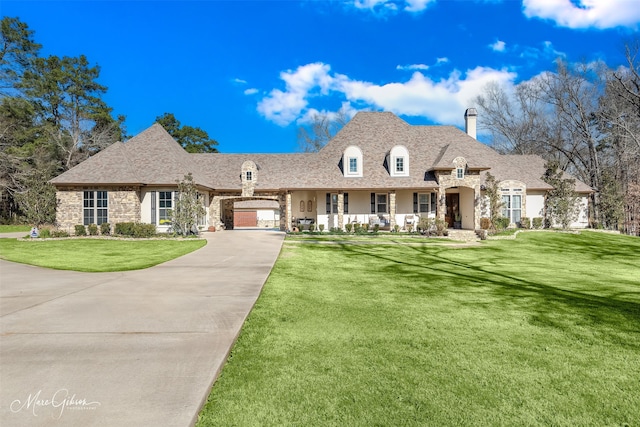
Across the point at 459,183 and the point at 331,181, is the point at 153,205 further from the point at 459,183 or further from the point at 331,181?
the point at 459,183

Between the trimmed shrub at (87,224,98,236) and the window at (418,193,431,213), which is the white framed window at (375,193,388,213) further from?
the trimmed shrub at (87,224,98,236)

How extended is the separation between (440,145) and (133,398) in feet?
92.3

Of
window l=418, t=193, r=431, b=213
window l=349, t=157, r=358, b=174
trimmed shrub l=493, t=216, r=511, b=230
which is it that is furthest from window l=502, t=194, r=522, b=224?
window l=349, t=157, r=358, b=174

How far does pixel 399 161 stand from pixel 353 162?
3367mm

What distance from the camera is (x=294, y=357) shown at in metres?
3.91

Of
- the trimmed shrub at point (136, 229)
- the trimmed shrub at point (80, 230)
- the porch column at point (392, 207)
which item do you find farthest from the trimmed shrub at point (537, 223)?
the trimmed shrub at point (80, 230)

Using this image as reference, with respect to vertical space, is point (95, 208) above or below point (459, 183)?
below

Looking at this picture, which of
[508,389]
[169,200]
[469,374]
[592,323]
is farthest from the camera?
[169,200]

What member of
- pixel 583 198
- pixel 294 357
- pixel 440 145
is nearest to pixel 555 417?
pixel 294 357

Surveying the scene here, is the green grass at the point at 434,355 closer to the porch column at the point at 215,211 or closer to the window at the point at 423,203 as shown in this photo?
the window at the point at 423,203

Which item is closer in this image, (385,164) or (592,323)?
(592,323)

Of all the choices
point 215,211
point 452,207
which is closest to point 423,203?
point 452,207

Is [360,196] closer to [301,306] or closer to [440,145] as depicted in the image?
[440,145]

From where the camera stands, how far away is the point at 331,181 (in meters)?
24.3
